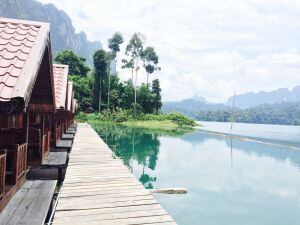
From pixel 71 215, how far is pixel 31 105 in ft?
9.15

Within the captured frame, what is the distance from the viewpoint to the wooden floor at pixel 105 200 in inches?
183

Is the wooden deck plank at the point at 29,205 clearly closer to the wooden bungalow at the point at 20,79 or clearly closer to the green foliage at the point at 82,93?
the wooden bungalow at the point at 20,79

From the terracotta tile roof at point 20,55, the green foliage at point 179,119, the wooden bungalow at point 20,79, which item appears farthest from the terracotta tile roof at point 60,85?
the green foliage at point 179,119

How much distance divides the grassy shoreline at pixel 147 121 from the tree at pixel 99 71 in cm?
533

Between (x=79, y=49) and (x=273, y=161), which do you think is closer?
(x=273, y=161)

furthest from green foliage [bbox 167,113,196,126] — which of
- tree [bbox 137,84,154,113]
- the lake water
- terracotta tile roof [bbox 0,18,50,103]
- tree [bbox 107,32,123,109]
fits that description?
terracotta tile roof [bbox 0,18,50,103]

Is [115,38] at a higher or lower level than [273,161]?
higher

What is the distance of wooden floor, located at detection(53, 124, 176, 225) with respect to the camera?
4.64m

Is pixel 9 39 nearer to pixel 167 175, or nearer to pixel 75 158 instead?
pixel 75 158

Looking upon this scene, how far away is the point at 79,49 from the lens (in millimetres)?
170000

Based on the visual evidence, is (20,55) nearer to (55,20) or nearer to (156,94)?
(156,94)

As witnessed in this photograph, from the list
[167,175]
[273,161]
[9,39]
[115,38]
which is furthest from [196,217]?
[115,38]

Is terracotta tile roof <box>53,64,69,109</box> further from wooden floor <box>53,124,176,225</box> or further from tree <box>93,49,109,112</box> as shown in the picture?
tree <box>93,49,109,112</box>

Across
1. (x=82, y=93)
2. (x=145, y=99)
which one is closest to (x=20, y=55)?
(x=82, y=93)
